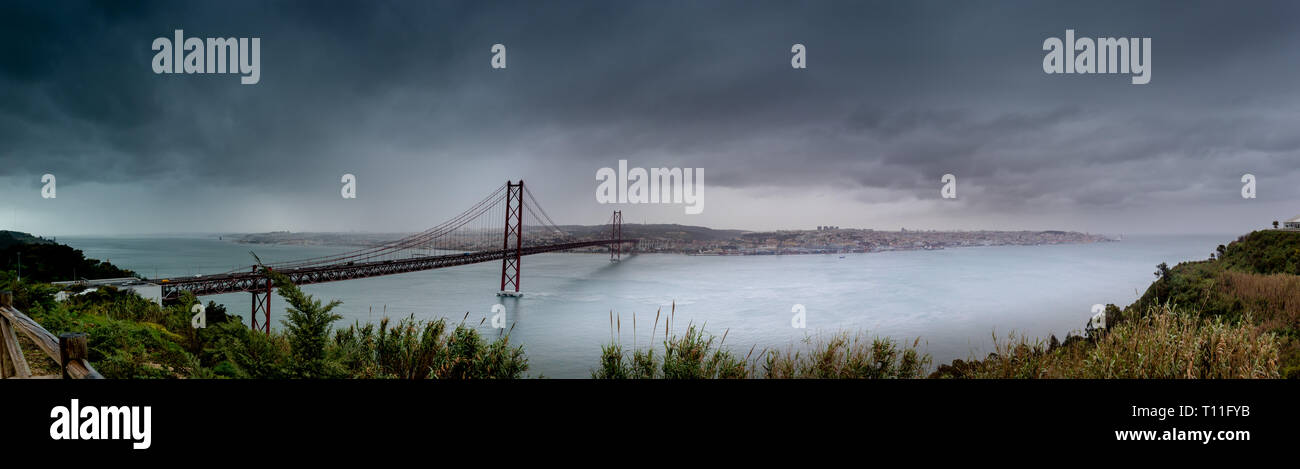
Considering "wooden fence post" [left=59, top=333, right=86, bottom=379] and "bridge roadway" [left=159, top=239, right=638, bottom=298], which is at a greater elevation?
"wooden fence post" [left=59, top=333, right=86, bottom=379]

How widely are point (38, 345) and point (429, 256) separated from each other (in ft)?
71.0

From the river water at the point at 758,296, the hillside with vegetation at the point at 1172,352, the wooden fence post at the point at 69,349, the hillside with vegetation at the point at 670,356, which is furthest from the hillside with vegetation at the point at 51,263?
the hillside with vegetation at the point at 1172,352

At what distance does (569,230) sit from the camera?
38.6m

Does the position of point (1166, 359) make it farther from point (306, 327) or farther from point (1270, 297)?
point (306, 327)

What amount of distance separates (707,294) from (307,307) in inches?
1166

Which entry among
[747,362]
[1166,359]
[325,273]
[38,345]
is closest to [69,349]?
[38,345]

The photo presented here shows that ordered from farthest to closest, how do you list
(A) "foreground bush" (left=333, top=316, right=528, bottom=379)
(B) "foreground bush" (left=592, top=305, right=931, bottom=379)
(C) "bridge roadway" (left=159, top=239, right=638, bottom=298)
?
1. (C) "bridge roadway" (left=159, top=239, right=638, bottom=298)
2. (A) "foreground bush" (left=333, top=316, right=528, bottom=379)
3. (B) "foreground bush" (left=592, top=305, right=931, bottom=379)

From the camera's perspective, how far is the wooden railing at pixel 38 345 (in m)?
2.42

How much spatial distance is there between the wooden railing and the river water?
6047mm

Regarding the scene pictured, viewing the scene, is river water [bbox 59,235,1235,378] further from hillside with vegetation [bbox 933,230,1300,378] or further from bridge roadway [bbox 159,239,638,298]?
hillside with vegetation [bbox 933,230,1300,378]

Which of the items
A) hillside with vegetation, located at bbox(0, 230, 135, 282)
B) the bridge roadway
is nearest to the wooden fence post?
the bridge roadway

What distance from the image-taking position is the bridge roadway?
1622cm
